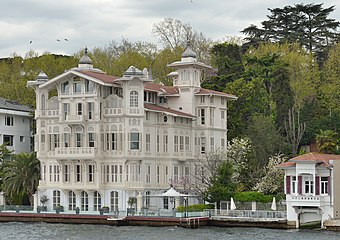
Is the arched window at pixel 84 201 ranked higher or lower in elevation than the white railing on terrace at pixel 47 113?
lower

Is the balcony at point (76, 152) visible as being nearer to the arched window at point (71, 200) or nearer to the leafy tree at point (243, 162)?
the arched window at point (71, 200)

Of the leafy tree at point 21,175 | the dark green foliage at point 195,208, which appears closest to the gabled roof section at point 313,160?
the dark green foliage at point 195,208

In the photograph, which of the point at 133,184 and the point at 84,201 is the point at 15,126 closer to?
the point at 84,201

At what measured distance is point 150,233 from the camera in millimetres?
56781

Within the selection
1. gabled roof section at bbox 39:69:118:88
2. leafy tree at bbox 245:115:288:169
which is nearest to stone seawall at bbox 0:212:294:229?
gabled roof section at bbox 39:69:118:88

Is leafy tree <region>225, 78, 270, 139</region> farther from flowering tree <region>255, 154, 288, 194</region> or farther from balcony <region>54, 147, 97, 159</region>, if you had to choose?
balcony <region>54, 147, 97, 159</region>

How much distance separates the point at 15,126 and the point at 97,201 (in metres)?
19.4


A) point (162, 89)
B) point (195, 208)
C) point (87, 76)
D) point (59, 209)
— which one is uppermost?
point (87, 76)

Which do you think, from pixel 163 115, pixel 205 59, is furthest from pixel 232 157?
pixel 205 59

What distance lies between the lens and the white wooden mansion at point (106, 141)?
228ft

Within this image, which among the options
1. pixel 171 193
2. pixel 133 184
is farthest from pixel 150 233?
pixel 133 184

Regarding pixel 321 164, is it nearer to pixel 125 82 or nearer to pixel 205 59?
pixel 125 82

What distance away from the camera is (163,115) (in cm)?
7306

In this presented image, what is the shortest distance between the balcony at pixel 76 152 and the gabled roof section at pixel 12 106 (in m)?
15.3
